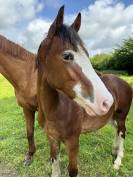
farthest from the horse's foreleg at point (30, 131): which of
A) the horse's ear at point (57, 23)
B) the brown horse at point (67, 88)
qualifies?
the horse's ear at point (57, 23)

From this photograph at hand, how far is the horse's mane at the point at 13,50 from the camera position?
5.45m

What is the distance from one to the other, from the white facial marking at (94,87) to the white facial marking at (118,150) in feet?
8.42

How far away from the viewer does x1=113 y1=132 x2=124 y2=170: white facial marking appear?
225 inches

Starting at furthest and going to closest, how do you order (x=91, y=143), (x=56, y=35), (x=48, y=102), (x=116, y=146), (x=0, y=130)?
(x=0, y=130) → (x=91, y=143) → (x=116, y=146) → (x=48, y=102) → (x=56, y=35)

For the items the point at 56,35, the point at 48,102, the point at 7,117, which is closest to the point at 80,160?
the point at 48,102

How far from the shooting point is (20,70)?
5594 millimetres

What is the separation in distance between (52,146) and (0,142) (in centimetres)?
277

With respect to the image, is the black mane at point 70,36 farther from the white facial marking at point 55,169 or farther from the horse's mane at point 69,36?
the white facial marking at point 55,169

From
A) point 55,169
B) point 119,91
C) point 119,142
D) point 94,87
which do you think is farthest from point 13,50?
point 94,87

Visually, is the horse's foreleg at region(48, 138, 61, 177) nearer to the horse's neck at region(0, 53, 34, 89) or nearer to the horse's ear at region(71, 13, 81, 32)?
the horse's neck at region(0, 53, 34, 89)

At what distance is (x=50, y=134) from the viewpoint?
4293 millimetres

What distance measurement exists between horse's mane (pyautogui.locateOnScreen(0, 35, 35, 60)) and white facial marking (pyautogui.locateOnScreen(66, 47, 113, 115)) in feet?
7.48

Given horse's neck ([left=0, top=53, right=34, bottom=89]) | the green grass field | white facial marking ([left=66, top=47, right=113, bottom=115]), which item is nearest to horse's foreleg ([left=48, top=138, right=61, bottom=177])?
the green grass field

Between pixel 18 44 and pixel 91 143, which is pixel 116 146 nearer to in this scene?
pixel 91 143
